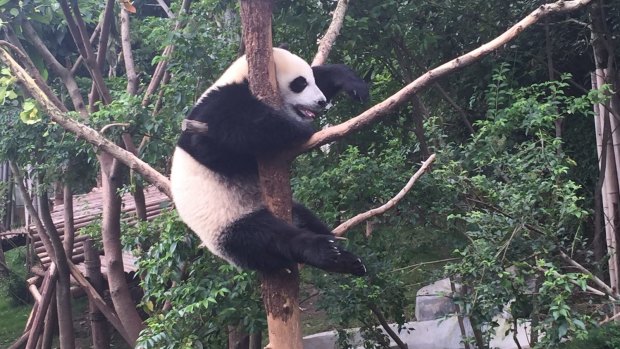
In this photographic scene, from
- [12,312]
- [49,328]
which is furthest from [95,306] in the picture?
[12,312]

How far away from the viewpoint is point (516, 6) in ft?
15.9

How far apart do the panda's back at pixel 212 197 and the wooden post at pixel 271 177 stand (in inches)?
13.1

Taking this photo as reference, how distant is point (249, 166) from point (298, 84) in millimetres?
462

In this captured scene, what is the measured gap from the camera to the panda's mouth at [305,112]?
325 cm

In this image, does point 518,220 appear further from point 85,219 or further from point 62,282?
point 85,219

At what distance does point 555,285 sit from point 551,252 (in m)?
0.44

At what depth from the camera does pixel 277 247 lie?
2.89 meters

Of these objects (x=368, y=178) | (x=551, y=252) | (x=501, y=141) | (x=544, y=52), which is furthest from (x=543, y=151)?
(x=544, y=52)

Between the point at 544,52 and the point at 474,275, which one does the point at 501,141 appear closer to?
the point at 474,275

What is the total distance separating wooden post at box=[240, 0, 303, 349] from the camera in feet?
9.25

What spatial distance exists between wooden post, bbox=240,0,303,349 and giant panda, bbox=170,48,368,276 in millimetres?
56

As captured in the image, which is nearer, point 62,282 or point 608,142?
point 608,142

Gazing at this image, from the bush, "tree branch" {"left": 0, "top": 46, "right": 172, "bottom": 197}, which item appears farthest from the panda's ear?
the bush

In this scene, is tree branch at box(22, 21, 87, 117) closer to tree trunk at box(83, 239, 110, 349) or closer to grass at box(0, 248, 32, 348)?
tree trunk at box(83, 239, 110, 349)
